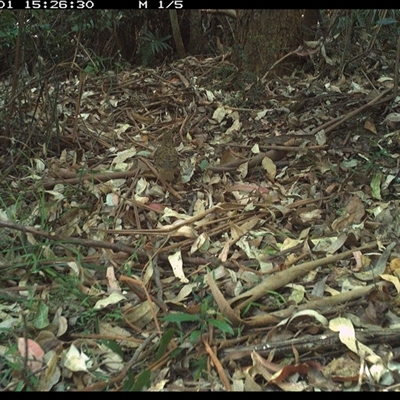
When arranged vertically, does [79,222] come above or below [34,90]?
below

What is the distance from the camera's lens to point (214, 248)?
2.44 meters

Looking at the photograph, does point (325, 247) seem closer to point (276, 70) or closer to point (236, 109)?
point (236, 109)

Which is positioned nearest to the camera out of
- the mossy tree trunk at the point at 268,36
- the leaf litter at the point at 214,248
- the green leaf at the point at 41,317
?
the leaf litter at the point at 214,248

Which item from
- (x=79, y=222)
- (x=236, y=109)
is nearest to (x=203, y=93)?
(x=236, y=109)

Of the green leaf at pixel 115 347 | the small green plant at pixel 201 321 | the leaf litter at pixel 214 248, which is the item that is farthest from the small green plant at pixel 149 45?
the green leaf at pixel 115 347

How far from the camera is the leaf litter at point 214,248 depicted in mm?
1831

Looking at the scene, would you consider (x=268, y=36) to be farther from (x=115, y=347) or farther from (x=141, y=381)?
(x=141, y=381)

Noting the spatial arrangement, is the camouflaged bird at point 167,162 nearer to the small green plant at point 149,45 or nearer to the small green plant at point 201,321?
the small green plant at point 201,321

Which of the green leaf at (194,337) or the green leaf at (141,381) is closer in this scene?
the green leaf at (141,381)

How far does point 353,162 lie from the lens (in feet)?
9.55

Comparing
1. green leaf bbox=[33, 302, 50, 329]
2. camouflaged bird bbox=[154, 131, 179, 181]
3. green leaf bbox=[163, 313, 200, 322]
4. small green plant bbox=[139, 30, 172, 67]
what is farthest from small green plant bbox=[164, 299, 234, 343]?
small green plant bbox=[139, 30, 172, 67]

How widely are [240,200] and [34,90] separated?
Result: 6.10 ft

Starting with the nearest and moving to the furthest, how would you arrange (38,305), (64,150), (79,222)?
(38,305) < (79,222) < (64,150)

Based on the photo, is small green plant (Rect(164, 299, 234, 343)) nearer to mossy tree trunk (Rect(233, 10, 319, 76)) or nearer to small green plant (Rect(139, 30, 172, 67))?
mossy tree trunk (Rect(233, 10, 319, 76))
